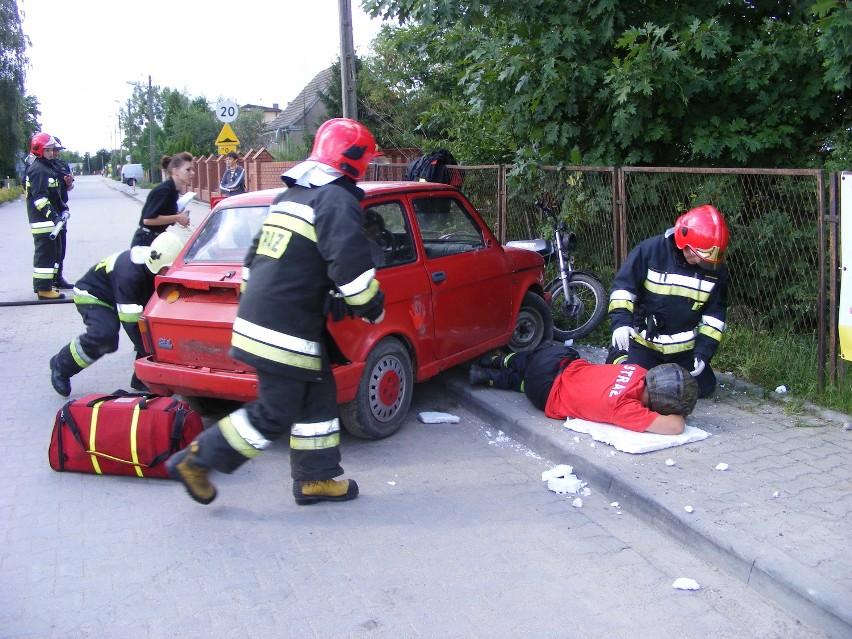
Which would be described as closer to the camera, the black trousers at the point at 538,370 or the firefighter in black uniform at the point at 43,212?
the black trousers at the point at 538,370

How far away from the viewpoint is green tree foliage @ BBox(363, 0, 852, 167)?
717cm

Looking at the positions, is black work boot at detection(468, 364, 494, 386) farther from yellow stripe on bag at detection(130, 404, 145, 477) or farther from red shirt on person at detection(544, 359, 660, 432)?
yellow stripe on bag at detection(130, 404, 145, 477)

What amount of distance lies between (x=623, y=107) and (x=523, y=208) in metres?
2.09

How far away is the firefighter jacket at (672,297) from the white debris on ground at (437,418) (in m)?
1.36

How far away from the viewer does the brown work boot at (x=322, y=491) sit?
4.52m

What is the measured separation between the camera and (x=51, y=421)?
19.6 feet

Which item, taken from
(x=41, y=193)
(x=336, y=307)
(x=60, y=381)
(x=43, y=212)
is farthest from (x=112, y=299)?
(x=41, y=193)

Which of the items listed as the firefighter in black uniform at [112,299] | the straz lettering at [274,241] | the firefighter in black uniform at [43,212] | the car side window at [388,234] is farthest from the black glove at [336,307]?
the firefighter in black uniform at [43,212]

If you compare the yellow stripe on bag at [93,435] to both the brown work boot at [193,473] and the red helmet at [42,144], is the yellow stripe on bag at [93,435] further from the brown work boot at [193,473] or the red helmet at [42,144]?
the red helmet at [42,144]

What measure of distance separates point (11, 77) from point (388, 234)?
41908 millimetres

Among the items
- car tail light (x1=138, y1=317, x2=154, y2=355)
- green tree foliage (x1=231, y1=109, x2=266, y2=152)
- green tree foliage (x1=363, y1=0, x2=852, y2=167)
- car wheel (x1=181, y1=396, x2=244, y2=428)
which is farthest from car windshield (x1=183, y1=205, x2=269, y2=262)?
green tree foliage (x1=231, y1=109, x2=266, y2=152)

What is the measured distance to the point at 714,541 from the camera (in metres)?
3.94

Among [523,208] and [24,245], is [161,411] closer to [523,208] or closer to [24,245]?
[523,208]

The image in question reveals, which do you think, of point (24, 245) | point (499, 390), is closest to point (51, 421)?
point (499, 390)
